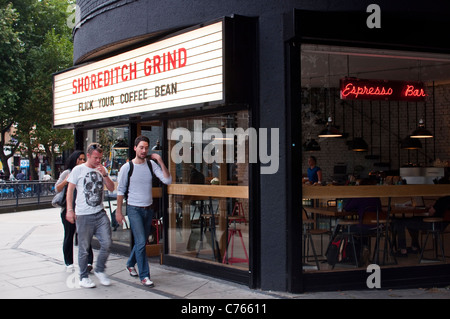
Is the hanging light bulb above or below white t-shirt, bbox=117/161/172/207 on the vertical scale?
above

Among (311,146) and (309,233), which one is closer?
(309,233)

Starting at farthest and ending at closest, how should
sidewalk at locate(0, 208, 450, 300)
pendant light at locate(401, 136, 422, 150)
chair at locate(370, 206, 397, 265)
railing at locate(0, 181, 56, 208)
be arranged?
railing at locate(0, 181, 56, 208) → pendant light at locate(401, 136, 422, 150) → chair at locate(370, 206, 397, 265) → sidewalk at locate(0, 208, 450, 300)

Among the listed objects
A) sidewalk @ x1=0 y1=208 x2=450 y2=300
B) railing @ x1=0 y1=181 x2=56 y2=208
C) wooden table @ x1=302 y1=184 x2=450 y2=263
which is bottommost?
sidewalk @ x1=0 y1=208 x2=450 y2=300

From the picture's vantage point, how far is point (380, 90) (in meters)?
10.1

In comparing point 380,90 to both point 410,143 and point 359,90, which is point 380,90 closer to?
point 359,90

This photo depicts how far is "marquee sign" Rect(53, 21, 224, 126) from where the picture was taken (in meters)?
6.72

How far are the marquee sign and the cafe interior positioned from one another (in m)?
1.27

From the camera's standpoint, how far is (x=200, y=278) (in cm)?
719

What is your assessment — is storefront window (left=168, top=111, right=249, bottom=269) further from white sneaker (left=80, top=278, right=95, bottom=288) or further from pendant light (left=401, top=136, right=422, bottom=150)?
pendant light (left=401, top=136, right=422, bottom=150)

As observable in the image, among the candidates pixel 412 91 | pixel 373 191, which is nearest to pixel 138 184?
pixel 373 191

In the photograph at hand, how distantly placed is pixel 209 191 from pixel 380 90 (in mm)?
4738

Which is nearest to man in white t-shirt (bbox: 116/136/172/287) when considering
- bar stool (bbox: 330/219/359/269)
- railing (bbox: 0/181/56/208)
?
bar stool (bbox: 330/219/359/269)

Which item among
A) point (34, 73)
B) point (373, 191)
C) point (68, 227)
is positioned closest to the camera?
point (373, 191)

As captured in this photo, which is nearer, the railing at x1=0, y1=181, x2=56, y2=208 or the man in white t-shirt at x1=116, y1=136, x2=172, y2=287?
the man in white t-shirt at x1=116, y1=136, x2=172, y2=287
